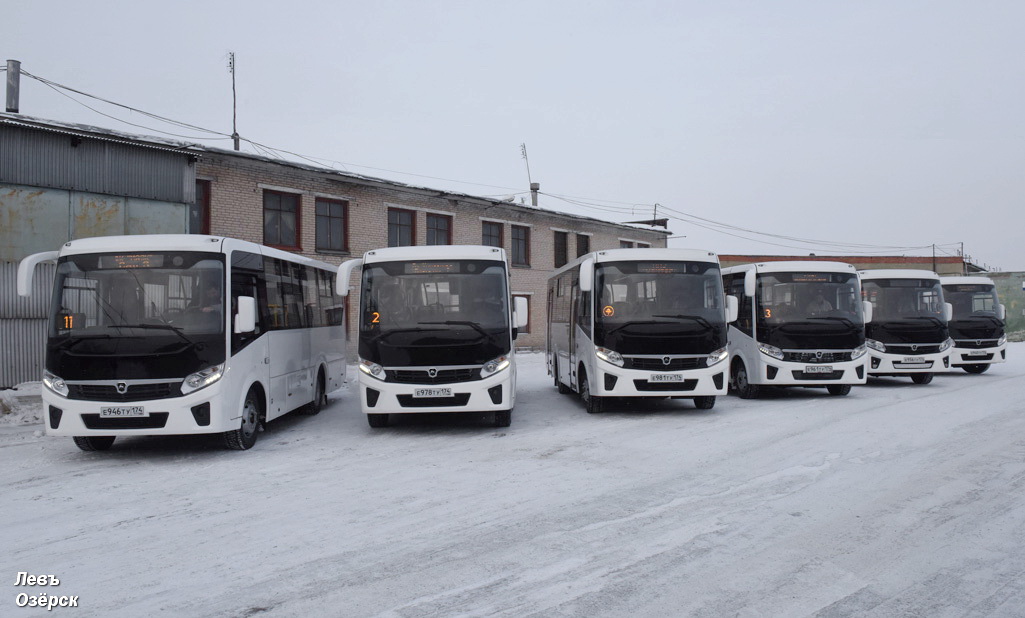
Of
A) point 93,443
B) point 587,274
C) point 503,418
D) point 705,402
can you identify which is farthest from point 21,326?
point 705,402

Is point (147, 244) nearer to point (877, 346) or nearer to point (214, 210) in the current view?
point (214, 210)

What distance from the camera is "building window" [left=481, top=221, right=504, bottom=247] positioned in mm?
31459

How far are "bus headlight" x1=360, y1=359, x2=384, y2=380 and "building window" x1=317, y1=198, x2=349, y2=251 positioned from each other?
14.9 m

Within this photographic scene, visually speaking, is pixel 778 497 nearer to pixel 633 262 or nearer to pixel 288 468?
pixel 288 468

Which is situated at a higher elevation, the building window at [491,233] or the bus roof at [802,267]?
the building window at [491,233]

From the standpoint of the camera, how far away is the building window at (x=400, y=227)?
27.5 m

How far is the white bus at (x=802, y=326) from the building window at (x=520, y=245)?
18.4 m

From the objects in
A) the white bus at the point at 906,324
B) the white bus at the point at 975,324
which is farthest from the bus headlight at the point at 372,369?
the white bus at the point at 975,324

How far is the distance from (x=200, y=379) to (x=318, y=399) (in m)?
4.92

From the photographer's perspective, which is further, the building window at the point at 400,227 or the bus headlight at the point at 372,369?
the building window at the point at 400,227

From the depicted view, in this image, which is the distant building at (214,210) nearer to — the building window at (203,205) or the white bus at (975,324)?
the building window at (203,205)

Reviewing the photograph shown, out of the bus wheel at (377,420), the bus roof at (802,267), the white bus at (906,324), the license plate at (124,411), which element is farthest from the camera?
the white bus at (906,324)

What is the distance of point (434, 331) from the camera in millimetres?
10688

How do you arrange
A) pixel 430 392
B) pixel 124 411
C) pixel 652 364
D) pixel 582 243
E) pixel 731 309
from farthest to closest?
pixel 582 243 → pixel 731 309 → pixel 652 364 → pixel 430 392 → pixel 124 411
